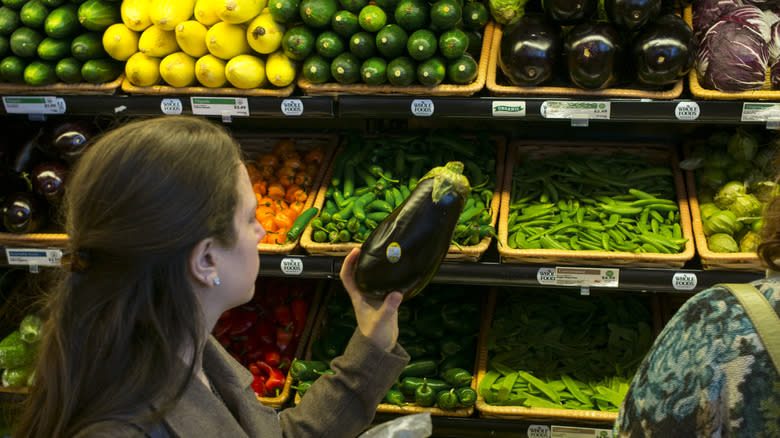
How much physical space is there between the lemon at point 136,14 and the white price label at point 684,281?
6.88 feet

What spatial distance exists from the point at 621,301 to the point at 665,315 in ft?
0.60

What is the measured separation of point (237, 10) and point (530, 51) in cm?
102

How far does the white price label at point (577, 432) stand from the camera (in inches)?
96.7

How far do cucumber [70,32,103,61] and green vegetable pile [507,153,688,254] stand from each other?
1.67 m

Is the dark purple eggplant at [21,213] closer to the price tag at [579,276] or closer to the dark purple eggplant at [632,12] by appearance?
the price tag at [579,276]

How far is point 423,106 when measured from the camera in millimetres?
2355

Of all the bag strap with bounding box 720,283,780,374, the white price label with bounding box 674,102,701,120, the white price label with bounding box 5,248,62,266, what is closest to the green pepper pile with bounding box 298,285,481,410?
the white price label with bounding box 5,248,62,266

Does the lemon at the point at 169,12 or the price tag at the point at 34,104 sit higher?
the lemon at the point at 169,12

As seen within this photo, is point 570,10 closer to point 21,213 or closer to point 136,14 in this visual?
point 136,14

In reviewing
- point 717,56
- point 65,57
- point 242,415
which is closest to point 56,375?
point 242,415

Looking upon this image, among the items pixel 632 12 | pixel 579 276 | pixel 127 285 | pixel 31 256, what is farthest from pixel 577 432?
pixel 31 256

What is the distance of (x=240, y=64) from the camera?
7.98 ft

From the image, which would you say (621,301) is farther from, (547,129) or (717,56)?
(717,56)

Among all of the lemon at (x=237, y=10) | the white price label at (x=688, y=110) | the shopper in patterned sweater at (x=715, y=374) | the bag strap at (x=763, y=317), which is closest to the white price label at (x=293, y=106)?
the lemon at (x=237, y=10)
